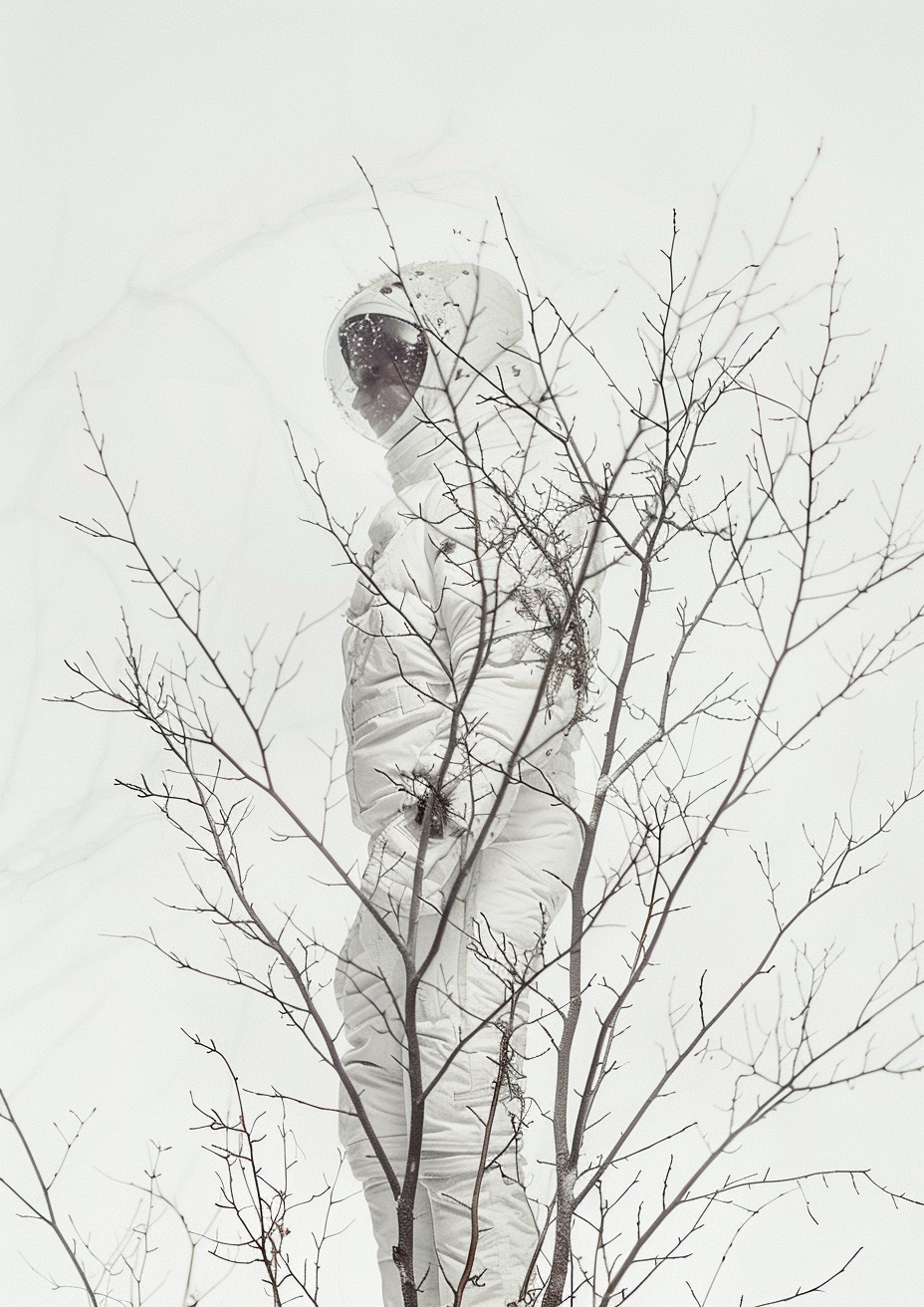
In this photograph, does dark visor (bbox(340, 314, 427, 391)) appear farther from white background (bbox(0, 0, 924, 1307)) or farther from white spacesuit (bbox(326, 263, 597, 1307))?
white background (bbox(0, 0, 924, 1307))

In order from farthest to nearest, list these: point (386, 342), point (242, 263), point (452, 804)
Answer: point (242, 263)
point (386, 342)
point (452, 804)

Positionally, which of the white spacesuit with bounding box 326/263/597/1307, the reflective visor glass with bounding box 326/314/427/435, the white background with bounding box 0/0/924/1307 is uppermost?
the white background with bounding box 0/0/924/1307

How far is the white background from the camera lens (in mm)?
2676

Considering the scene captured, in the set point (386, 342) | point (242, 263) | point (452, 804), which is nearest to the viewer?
point (452, 804)

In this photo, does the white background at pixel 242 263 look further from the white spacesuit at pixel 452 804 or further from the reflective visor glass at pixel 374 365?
the white spacesuit at pixel 452 804

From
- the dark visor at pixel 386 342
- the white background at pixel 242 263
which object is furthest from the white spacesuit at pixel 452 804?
the white background at pixel 242 263

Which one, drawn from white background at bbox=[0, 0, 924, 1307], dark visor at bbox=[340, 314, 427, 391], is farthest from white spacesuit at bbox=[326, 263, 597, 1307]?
white background at bbox=[0, 0, 924, 1307]

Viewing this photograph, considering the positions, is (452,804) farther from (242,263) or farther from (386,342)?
(242,263)

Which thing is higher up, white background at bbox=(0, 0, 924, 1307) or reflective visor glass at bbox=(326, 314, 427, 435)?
white background at bbox=(0, 0, 924, 1307)

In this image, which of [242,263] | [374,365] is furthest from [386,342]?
[242,263]

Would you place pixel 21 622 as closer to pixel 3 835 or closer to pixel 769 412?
pixel 3 835

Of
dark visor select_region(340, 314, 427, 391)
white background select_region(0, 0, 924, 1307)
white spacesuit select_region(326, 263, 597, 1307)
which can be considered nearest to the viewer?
white spacesuit select_region(326, 263, 597, 1307)

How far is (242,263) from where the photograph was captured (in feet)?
9.44

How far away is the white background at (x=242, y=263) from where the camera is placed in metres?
2.68
